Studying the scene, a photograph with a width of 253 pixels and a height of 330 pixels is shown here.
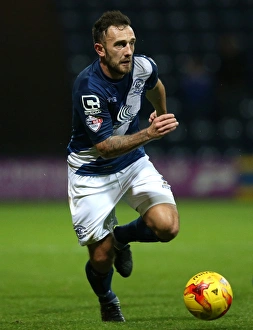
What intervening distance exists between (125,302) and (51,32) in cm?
1256

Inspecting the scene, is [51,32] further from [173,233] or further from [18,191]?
[173,233]

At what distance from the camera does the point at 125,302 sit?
6.56 metres

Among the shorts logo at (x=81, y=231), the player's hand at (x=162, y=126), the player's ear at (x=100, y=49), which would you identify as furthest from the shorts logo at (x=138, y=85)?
the shorts logo at (x=81, y=231)

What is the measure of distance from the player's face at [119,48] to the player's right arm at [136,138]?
502 millimetres

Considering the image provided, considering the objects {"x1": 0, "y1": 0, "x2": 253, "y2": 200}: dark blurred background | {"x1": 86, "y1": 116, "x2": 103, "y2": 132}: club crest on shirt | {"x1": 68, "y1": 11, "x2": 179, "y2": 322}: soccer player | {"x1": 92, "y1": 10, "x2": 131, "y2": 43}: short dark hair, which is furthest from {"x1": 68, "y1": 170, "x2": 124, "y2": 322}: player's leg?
{"x1": 0, "y1": 0, "x2": 253, "y2": 200}: dark blurred background

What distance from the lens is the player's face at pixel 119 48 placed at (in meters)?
5.55

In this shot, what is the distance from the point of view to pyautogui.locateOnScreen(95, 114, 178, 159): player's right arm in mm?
5246

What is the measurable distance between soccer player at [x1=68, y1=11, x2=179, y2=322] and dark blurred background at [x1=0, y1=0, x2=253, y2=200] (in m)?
9.67

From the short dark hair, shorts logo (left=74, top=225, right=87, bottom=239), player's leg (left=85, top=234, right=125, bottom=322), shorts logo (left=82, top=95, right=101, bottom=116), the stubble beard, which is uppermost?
the short dark hair

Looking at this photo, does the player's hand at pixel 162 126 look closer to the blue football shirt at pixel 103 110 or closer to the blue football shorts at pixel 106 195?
the blue football shirt at pixel 103 110

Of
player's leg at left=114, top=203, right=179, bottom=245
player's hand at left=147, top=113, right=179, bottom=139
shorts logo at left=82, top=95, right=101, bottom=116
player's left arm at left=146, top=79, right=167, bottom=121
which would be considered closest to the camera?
player's hand at left=147, top=113, right=179, bottom=139

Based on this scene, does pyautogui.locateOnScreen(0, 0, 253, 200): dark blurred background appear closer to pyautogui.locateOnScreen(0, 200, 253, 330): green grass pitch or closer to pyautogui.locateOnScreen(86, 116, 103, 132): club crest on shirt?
pyautogui.locateOnScreen(0, 200, 253, 330): green grass pitch

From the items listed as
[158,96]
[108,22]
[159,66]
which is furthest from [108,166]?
[159,66]

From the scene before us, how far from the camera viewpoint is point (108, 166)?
591cm
